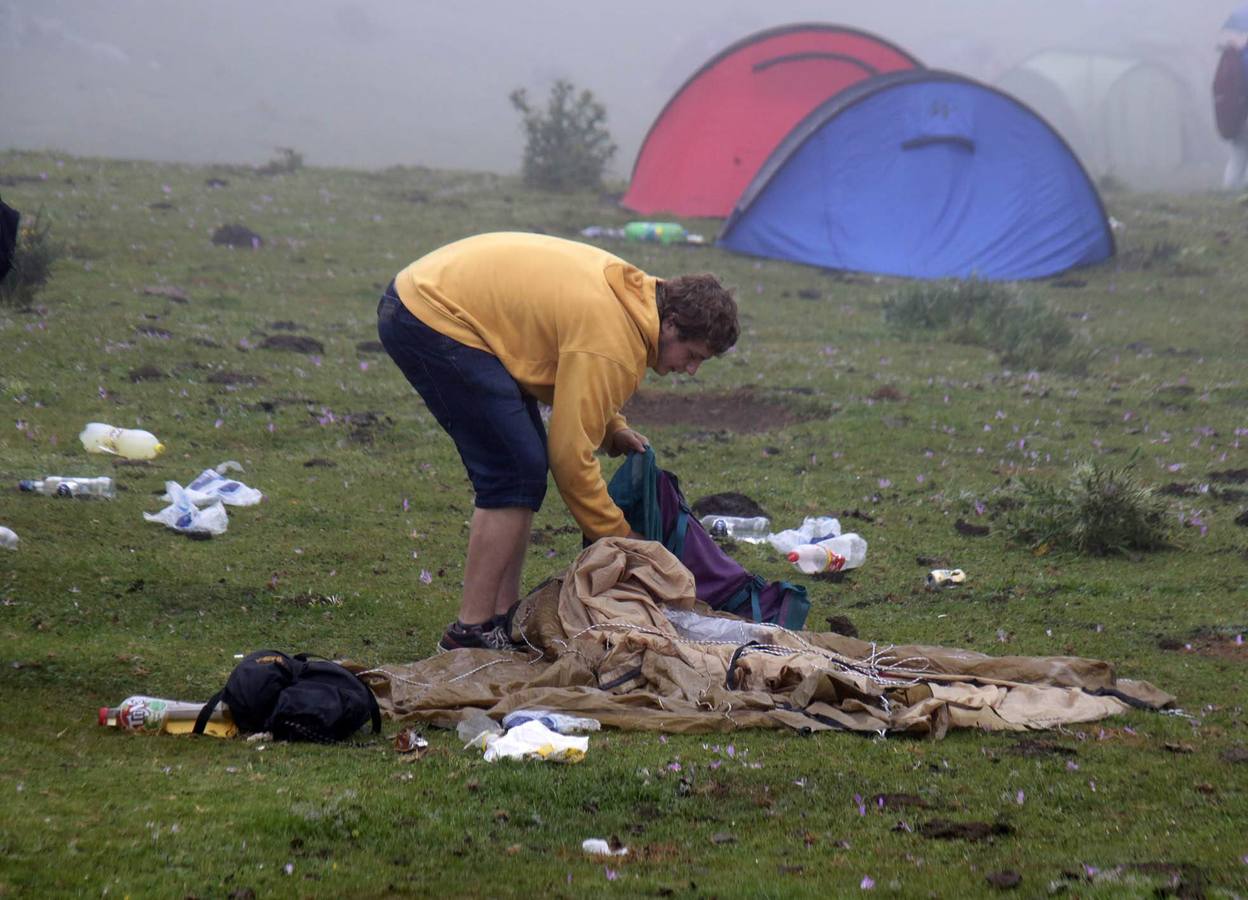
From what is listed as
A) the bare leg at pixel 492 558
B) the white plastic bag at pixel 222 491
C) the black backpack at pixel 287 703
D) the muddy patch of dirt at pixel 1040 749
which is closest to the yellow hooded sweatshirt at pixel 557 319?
the bare leg at pixel 492 558

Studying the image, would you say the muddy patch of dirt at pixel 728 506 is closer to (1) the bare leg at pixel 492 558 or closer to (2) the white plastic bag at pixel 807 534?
(2) the white plastic bag at pixel 807 534

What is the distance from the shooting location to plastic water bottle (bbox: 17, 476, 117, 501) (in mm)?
7586

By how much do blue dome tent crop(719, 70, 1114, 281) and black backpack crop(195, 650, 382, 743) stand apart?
1438cm

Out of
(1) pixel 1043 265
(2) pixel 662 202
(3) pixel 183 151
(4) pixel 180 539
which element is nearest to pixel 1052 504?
(4) pixel 180 539

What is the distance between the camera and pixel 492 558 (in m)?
5.61

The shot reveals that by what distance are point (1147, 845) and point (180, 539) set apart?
540 centimetres

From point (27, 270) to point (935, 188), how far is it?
38.7 ft

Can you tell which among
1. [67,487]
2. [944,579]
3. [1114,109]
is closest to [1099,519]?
[944,579]

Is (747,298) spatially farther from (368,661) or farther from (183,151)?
(183,151)

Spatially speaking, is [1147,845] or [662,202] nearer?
[1147,845]

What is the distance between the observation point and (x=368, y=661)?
5770mm

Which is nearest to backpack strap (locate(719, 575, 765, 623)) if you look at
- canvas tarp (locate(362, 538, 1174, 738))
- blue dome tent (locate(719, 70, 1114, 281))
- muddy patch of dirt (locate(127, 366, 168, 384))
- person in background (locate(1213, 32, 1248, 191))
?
canvas tarp (locate(362, 538, 1174, 738))

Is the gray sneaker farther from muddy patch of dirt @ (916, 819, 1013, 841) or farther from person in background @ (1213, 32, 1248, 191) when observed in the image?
person in background @ (1213, 32, 1248, 191)

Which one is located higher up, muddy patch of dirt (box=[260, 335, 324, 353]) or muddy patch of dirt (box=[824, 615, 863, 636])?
muddy patch of dirt (box=[260, 335, 324, 353])
